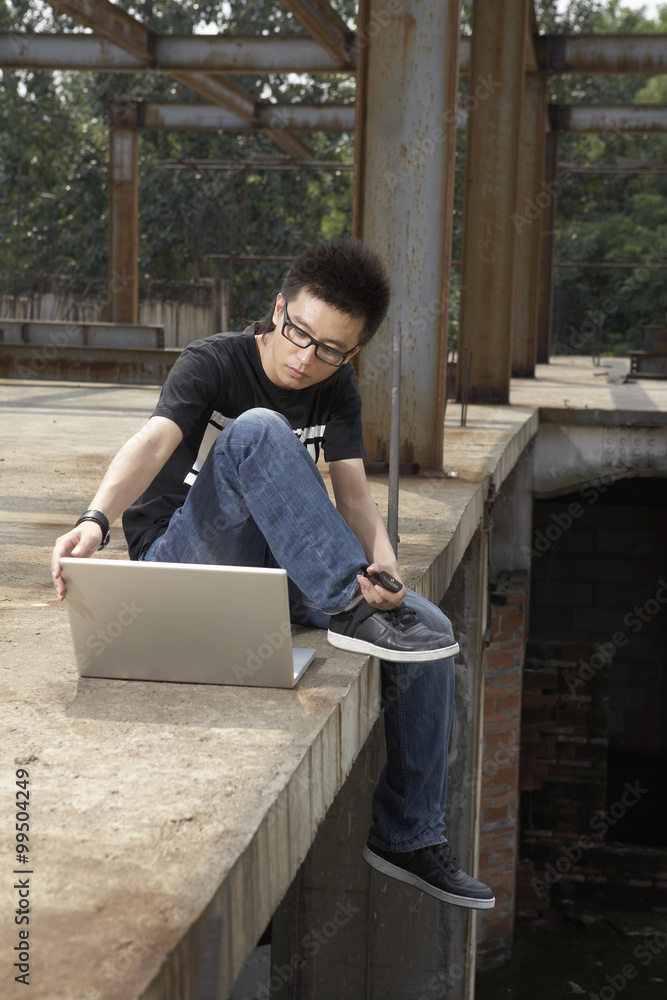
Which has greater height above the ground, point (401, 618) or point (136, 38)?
point (136, 38)

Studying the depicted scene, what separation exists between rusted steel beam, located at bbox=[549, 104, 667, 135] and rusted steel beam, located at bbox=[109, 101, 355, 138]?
3137mm

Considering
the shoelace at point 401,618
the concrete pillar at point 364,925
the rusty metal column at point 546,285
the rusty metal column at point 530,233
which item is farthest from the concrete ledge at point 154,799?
the rusty metal column at point 546,285

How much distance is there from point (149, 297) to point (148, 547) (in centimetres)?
1537

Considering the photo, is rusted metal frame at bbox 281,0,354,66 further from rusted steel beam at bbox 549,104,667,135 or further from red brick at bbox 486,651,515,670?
red brick at bbox 486,651,515,670

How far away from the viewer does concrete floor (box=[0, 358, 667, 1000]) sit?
1.43m

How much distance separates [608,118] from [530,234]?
3.44 m

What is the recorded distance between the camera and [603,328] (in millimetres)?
33500

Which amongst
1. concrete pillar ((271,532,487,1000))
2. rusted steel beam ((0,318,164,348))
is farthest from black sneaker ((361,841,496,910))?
rusted steel beam ((0,318,164,348))

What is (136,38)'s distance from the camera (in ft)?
36.2

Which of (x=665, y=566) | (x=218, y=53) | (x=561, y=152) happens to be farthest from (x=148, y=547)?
(x=561, y=152)

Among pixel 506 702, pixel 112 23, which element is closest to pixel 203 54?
pixel 112 23

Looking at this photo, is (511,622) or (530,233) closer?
(511,622)

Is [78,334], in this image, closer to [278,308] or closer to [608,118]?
[608,118]

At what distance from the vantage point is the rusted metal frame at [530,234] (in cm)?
1291
